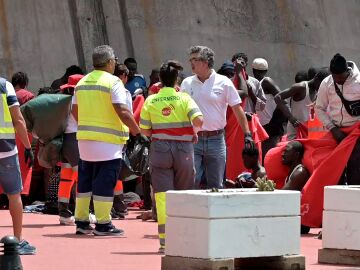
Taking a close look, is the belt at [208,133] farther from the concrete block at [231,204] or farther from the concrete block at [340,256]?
the concrete block at [231,204]

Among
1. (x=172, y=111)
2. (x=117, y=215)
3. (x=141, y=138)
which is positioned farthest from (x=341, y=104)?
(x=117, y=215)

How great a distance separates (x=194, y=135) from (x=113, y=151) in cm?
135

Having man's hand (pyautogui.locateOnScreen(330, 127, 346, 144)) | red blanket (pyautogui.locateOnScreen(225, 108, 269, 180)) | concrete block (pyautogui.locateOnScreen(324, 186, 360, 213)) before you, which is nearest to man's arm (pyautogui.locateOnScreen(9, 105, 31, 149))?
concrete block (pyautogui.locateOnScreen(324, 186, 360, 213))

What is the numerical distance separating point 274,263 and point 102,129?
3.75 m

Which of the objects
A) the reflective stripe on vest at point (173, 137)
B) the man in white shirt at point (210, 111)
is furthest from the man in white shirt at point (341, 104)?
the reflective stripe on vest at point (173, 137)

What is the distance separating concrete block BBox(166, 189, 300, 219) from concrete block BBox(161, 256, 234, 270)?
13.5 inches

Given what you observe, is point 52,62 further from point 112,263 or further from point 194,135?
point 112,263

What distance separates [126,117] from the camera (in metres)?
13.7

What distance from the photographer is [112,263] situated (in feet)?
37.5

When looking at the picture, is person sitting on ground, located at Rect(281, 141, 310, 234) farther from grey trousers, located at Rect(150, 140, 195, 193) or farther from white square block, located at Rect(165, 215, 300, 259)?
white square block, located at Rect(165, 215, 300, 259)

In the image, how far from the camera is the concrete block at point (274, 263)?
10.7 m

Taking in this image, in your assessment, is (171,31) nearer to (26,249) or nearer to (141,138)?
(141,138)

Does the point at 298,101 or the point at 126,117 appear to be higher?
the point at 126,117

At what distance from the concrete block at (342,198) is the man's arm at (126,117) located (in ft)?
9.00
